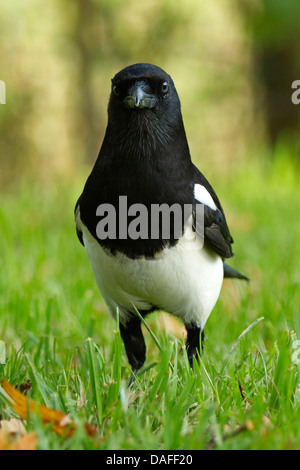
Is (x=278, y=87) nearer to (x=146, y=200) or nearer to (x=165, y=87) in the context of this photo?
(x=165, y=87)

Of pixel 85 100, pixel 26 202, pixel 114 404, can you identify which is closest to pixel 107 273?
pixel 114 404

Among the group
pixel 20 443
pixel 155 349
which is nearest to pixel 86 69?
pixel 155 349

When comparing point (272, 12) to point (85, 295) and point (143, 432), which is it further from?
point (143, 432)

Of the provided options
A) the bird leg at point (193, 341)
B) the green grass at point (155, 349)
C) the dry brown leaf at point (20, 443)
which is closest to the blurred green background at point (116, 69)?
the green grass at point (155, 349)

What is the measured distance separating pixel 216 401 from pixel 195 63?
23.2 feet

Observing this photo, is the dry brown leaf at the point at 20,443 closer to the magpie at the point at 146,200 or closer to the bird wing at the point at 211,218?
the magpie at the point at 146,200

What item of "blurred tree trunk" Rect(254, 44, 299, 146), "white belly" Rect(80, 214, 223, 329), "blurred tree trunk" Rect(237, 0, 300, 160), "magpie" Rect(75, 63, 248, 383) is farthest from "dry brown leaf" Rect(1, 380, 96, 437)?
"blurred tree trunk" Rect(254, 44, 299, 146)

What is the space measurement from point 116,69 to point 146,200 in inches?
271

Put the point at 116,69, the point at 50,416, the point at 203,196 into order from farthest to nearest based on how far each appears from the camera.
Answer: the point at 116,69 → the point at 203,196 → the point at 50,416

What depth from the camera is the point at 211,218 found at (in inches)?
93.5

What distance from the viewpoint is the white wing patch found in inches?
88.5

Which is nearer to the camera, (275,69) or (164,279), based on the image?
(164,279)

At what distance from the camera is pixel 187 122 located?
30.6ft

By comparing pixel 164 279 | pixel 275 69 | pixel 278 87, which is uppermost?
pixel 275 69
